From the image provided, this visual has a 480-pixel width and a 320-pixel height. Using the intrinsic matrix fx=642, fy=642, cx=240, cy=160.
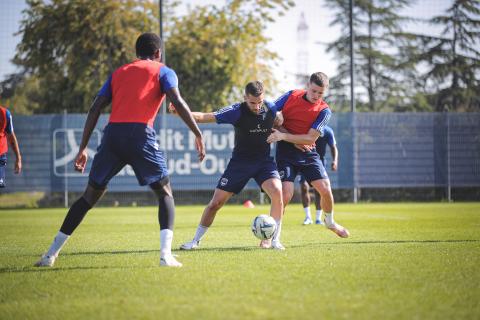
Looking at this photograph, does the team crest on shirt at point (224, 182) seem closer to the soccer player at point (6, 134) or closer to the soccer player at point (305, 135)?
the soccer player at point (305, 135)

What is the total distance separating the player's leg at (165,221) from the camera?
6.13 metres

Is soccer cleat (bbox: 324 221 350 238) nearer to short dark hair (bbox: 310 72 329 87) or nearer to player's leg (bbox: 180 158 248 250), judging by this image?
player's leg (bbox: 180 158 248 250)

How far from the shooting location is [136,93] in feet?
19.9

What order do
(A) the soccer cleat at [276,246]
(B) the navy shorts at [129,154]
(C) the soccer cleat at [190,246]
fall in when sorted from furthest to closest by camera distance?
1. (C) the soccer cleat at [190,246]
2. (A) the soccer cleat at [276,246]
3. (B) the navy shorts at [129,154]

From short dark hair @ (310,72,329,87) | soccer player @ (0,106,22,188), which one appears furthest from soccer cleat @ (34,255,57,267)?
soccer player @ (0,106,22,188)

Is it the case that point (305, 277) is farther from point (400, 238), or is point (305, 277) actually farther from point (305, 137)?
point (400, 238)

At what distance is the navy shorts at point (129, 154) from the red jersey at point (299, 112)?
2645 mm

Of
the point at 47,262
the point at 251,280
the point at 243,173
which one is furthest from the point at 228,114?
the point at 251,280

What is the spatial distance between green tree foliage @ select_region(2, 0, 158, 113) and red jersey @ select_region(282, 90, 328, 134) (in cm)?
1659

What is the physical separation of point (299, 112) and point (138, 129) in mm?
2864

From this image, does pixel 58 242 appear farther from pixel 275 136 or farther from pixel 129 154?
pixel 275 136

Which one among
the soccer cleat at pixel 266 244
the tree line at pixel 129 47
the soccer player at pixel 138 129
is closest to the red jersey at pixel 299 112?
the soccer cleat at pixel 266 244

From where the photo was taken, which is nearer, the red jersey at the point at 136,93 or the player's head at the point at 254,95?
the red jersey at the point at 136,93

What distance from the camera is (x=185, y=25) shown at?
81.7ft
